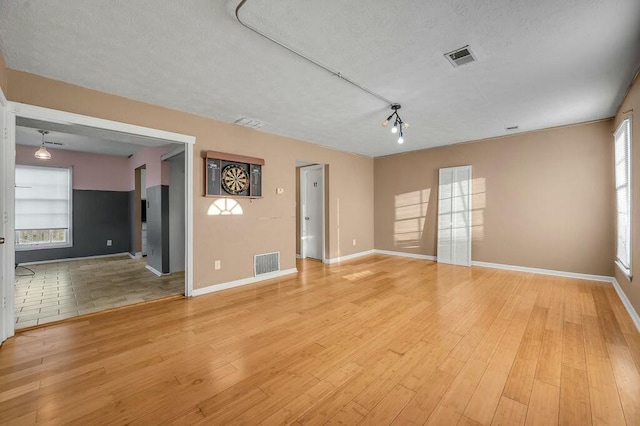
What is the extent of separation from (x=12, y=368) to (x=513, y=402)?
12.1 ft

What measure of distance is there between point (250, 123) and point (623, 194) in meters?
5.35

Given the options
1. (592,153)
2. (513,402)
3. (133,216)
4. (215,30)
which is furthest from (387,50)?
(133,216)

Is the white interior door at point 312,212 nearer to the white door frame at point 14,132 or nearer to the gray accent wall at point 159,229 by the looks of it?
the gray accent wall at point 159,229

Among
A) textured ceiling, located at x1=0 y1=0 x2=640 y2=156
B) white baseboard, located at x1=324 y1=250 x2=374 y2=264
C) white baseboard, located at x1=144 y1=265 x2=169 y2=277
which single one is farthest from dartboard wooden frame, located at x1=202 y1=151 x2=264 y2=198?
white baseboard, located at x1=324 y1=250 x2=374 y2=264

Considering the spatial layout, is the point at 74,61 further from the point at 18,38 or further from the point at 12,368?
the point at 12,368

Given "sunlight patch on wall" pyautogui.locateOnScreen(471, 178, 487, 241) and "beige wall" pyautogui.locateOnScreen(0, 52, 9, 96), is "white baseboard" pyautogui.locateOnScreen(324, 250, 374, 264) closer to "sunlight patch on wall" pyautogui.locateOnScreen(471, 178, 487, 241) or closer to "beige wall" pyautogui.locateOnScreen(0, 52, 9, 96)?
"sunlight patch on wall" pyautogui.locateOnScreen(471, 178, 487, 241)

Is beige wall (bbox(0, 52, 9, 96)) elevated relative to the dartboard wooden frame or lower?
elevated

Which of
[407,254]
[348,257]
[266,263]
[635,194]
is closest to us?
[635,194]

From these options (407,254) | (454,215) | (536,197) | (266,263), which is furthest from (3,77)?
(536,197)

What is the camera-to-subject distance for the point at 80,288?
13.8 ft

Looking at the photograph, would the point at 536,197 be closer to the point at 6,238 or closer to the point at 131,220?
the point at 6,238

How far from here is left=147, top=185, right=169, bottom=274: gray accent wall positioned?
16.8 ft

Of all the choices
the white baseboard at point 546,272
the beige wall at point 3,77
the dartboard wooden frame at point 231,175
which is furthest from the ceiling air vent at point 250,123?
the white baseboard at point 546,272

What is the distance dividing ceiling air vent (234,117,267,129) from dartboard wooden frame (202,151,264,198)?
52 centimetres
